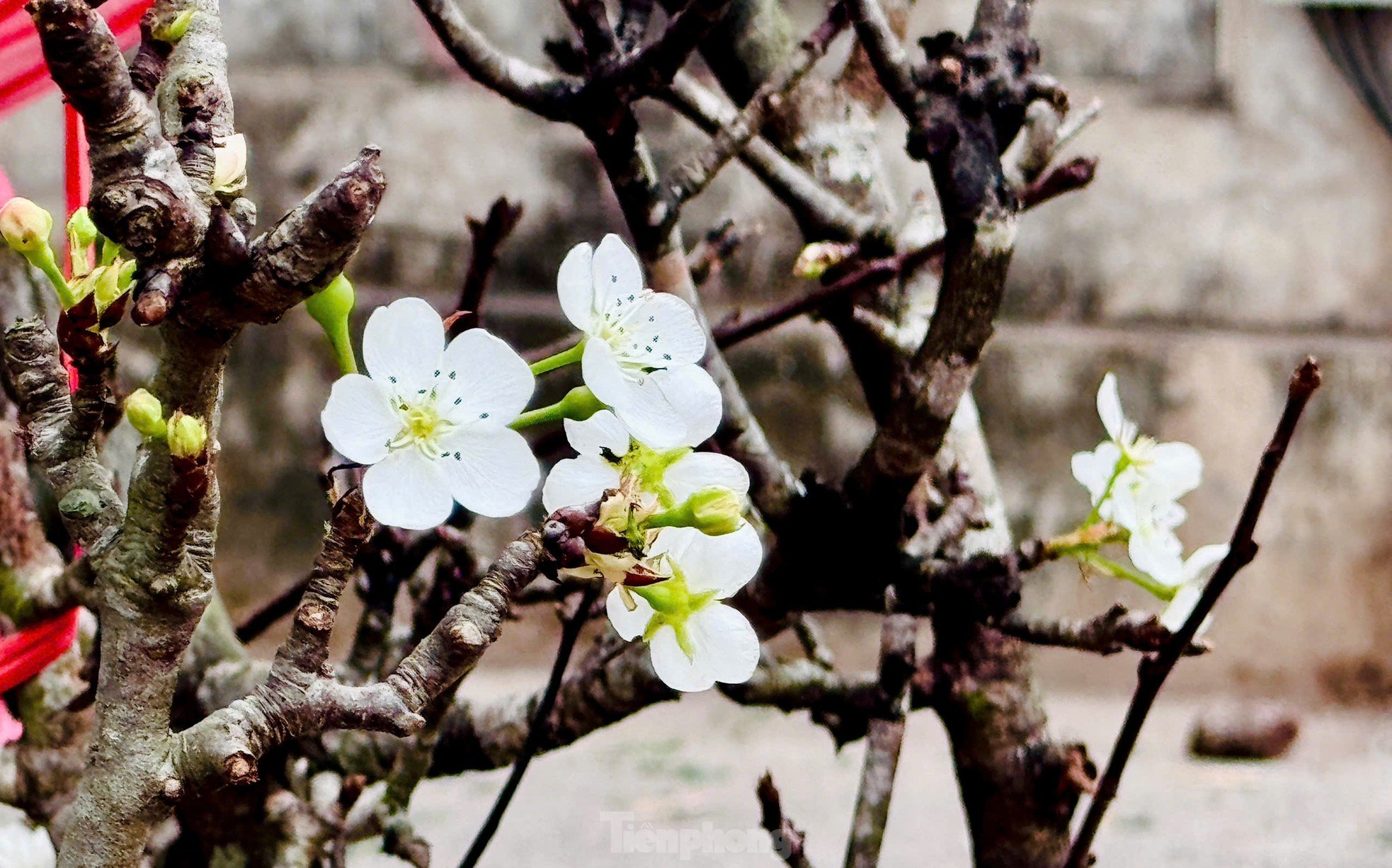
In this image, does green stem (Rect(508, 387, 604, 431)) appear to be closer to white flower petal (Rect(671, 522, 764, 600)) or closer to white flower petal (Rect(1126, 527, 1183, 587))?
white flower petal (Rect(671, 522, 764, 600))

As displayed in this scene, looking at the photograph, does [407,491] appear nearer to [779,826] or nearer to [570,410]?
[570,410]

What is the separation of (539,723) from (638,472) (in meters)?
0.28

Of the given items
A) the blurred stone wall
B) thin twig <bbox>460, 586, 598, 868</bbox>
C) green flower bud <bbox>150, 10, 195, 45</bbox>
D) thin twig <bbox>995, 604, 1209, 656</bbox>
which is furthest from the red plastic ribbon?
the blurred stone wall

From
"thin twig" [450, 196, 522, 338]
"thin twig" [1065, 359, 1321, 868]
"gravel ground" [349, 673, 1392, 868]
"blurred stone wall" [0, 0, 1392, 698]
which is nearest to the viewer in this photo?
"thin twig" [1065, 359, 1321, 868]

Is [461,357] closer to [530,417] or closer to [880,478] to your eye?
[530,417]

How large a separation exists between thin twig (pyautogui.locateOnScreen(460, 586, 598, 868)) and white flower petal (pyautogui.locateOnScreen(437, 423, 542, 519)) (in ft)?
0.77

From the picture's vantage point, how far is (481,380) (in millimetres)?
327

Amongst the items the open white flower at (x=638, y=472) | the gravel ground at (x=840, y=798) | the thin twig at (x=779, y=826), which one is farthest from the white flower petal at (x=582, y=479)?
the gravel ground at (x=840, y=798)

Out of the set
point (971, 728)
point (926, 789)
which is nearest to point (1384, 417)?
point (926, 789)

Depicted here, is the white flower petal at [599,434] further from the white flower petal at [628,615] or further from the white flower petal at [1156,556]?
the white flower petal at [1156,556]

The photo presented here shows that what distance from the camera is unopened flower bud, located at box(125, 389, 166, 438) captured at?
281mm

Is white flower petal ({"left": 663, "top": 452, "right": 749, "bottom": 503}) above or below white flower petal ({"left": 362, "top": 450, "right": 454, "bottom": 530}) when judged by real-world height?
above

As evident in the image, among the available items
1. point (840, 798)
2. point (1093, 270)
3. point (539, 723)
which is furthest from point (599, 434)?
point (1093, 270)

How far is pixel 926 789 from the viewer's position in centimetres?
179
